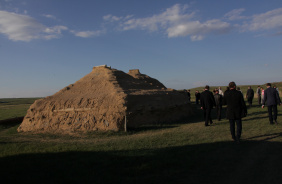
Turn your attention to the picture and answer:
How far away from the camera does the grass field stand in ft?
15.2

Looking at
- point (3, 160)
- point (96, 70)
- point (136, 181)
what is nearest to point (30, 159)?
point (3, 160)

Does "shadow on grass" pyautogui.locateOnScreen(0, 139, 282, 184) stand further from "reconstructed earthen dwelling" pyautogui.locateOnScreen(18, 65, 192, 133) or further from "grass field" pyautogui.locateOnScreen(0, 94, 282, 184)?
"reconstructed earthen dwelling" pyautogui.locateOnScreen(18, 65, 192, 133)

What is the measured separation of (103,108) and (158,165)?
21.6 feet

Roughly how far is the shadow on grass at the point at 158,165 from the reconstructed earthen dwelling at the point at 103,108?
437 centimetres

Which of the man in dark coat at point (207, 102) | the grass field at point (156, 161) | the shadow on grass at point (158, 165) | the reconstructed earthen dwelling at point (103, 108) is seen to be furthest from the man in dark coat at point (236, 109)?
the reconstructed earthen dwelling at point (103, 108)

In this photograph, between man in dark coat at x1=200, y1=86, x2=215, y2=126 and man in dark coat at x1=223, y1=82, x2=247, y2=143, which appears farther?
man in dark coat at x1=200, y1=86, x2=215, y2=126

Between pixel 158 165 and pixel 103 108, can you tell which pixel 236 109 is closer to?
pixel 158 165

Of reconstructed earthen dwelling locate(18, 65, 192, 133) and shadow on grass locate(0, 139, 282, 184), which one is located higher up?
reconstructed earthen dwelling locate(18, 65, 192, 133)

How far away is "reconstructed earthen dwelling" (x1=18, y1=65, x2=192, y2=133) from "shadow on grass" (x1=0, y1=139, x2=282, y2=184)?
4371 millimetres

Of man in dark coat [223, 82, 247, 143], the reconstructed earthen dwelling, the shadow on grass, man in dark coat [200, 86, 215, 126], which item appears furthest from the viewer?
the reconstructed earthen dwelling

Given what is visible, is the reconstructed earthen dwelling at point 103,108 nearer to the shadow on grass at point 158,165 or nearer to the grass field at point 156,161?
the grass field at point 156,161

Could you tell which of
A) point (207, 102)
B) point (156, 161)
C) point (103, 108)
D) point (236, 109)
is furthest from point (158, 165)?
point (103, 108)

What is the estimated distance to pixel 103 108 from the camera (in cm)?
1134

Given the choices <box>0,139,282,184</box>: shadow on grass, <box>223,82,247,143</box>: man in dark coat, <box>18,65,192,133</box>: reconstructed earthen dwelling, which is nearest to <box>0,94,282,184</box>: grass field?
<box>0,139,282,184</box>: shadow on grass
